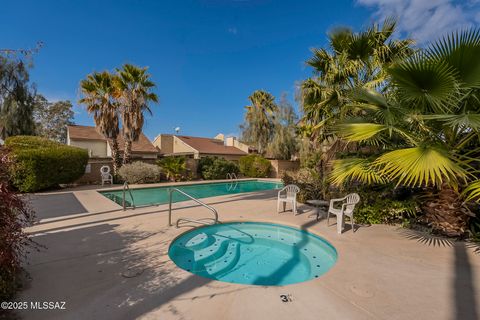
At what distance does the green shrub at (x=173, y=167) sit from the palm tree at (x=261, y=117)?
40.6ft

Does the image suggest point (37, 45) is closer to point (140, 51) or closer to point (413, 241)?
point (413, 241)

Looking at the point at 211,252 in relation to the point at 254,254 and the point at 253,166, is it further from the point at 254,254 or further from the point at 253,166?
the point at 253,166

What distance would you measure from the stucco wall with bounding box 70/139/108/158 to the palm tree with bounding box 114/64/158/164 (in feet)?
35.0

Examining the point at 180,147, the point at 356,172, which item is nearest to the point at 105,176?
the point at 180,147

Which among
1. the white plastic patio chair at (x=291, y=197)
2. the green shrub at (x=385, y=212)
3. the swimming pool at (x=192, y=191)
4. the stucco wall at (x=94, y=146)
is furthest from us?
the stucco wall at (x=94, y=146)

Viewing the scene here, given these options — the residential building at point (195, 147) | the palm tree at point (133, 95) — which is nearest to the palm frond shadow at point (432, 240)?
the palm tree at point (133, 95)

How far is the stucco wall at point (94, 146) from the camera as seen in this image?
2296 centimetres

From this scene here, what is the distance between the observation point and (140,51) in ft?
53.3

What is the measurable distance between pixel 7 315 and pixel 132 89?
15212 mm

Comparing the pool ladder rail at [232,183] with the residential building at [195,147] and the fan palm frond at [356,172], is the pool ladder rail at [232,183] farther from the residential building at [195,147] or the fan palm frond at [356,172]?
the fan palm frond at [356,172]

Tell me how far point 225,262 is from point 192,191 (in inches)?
408

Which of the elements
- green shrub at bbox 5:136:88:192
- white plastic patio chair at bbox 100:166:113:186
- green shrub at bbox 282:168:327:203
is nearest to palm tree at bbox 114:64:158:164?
white plastic patio chair at bbox 100:166:113:186

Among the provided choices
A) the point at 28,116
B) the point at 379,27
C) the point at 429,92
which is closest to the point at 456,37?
the point at 429,92

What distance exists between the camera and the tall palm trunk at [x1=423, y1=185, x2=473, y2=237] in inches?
194
